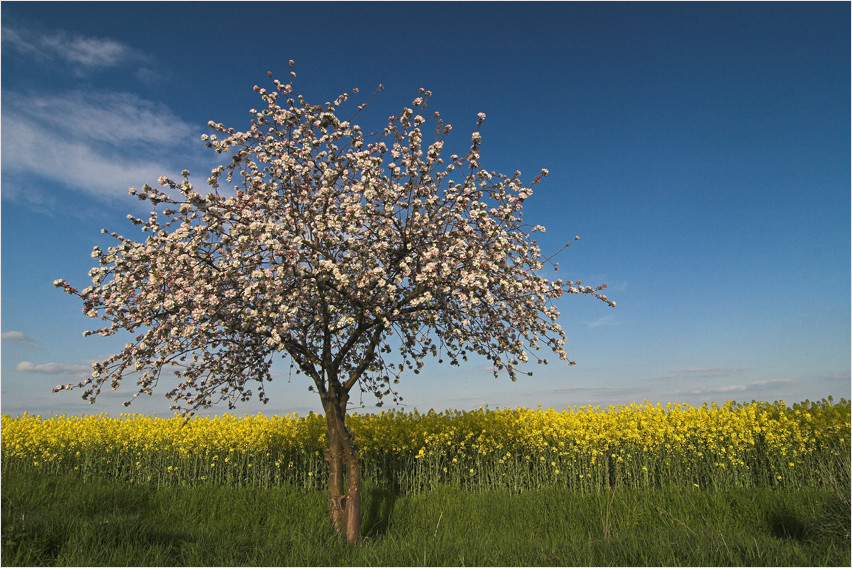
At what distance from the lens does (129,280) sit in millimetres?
8891

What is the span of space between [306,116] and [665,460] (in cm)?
1176

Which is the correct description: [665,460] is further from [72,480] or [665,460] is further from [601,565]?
[72,480]

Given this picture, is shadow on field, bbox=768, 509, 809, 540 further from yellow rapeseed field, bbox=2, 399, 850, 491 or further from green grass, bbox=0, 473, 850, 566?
yellow rapeseed field, bbox=2, 399, 850, 491

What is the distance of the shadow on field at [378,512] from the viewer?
11.3m

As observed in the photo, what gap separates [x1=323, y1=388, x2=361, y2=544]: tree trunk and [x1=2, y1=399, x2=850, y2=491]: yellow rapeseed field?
4573mm

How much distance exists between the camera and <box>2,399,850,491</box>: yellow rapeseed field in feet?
45.9

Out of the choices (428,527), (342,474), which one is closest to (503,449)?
(428,527)

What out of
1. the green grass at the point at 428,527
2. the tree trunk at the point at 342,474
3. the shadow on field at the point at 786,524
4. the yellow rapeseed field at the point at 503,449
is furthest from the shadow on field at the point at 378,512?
the shadow on field at the point at 786,524

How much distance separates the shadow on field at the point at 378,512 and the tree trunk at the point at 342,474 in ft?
3.05

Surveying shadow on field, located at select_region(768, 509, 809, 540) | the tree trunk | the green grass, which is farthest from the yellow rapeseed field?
the tree trunk

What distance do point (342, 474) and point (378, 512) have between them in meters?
2.40

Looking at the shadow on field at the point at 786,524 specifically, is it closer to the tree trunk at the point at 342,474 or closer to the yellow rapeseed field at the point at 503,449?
the yellow rapeseed field at the point at 503,449

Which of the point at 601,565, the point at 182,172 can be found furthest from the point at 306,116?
the point at 601,565

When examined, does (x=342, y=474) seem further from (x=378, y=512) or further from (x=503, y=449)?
(x=503, y=449)
